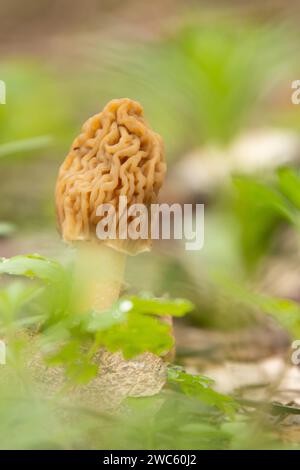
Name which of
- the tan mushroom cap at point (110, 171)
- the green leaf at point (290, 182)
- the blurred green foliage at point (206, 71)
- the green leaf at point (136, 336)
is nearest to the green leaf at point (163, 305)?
the green leaf at point (136, 336)

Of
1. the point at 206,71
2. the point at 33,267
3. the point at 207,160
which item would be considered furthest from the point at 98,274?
the point at 207,160

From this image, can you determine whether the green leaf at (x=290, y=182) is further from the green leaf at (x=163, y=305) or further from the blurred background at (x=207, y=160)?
the green leaf at (x=163, y=305)

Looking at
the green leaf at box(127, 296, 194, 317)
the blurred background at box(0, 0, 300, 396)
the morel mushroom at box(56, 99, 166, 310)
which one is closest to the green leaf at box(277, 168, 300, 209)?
the blurred background at box(0, 0, 300, 396)

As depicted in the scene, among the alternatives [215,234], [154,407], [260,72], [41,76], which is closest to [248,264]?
[215,234]

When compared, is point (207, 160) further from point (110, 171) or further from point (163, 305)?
point (163, 305)

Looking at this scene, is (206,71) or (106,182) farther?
(206,71)

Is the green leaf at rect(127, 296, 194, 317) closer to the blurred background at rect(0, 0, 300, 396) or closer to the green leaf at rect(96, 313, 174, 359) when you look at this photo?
the green leaf at rect(96, 313, 174, 359)
